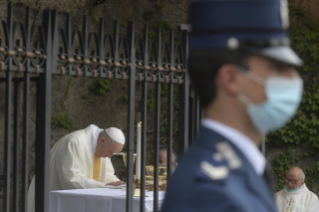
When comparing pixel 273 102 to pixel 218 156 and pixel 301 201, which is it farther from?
pixel 301 201

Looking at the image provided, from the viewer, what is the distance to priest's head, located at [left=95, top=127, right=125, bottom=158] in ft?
19.7

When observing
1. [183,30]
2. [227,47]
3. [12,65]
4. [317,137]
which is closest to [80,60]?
[12,65]

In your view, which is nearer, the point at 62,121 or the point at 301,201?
the point at 301,201

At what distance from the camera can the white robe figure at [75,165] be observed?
561 cm

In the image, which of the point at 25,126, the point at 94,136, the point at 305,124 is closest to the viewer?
the point at 25,126

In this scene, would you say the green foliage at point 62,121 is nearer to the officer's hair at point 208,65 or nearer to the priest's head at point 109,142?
the priest's head at point 109,142

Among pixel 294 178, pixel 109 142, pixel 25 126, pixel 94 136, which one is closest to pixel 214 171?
pixel 25 126

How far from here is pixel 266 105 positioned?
4.07 ft

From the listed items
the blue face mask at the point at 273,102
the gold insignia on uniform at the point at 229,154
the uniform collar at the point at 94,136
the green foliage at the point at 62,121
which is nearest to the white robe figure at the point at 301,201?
the uniform collar at the point at 94,136

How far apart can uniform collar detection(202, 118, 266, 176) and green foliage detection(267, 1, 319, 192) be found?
7639 mm

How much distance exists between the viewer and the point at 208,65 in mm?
1227

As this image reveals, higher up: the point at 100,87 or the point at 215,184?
the point at 100,87

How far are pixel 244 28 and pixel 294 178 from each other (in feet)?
21.6

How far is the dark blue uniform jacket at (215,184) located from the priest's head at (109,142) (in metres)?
4.79
